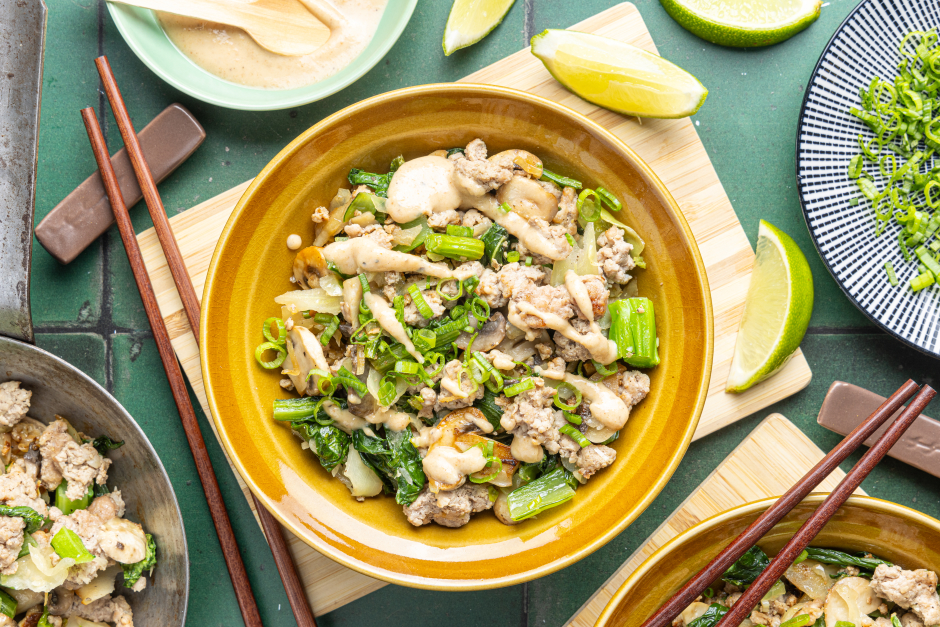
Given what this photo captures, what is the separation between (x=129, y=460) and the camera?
9.07 ft

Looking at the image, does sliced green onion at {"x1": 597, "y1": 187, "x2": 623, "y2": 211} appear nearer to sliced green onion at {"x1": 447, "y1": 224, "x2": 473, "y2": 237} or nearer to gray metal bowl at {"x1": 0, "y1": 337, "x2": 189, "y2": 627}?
sliced green onion at {"x1": 447, "y1": 224, "x2": 473, "y2": 237}

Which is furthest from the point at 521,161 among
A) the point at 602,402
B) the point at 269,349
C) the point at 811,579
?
the point at 811,579

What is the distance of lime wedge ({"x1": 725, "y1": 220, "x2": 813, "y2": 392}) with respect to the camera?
266 centimetres

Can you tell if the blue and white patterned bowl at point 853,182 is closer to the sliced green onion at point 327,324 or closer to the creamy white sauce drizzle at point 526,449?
the creamy white sauce drizzle at point 526,449

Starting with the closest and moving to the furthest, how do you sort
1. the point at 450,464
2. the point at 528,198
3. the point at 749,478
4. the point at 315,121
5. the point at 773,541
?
the point at 450,464
the point at 528,198
the point at 773,541
the point at 749,478
the point at 315,121

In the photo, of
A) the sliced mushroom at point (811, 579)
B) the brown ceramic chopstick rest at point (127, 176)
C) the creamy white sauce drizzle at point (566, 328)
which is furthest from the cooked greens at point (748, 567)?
the brown ceramic chopstick rest at point (127, 176)

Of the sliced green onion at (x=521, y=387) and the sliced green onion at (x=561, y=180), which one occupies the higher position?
the sliced green onion at (x=561, y=180)

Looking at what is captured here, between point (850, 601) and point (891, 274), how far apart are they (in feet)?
4.70

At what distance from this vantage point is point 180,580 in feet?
8.73

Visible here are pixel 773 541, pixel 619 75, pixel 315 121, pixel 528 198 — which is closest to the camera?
pixel 528 198

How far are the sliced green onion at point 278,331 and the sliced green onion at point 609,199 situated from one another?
1.36 metres

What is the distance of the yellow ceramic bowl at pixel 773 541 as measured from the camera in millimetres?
2307

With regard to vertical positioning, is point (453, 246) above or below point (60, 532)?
above

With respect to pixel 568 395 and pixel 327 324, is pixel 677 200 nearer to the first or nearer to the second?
pixel 568 395
